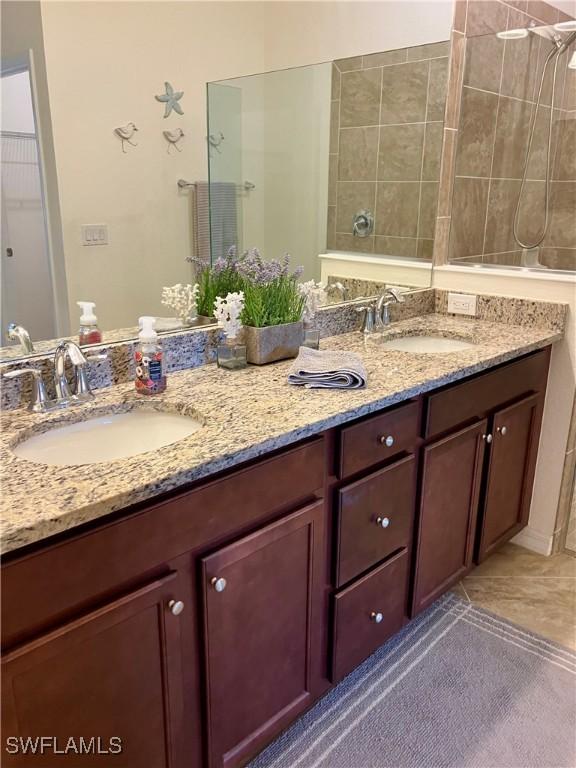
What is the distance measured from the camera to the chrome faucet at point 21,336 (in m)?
1.40

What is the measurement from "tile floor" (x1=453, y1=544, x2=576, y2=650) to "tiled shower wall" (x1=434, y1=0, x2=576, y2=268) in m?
1.24

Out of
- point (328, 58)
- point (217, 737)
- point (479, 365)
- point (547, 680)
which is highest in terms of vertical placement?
point (328, 58)

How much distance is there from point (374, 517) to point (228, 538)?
53 cm

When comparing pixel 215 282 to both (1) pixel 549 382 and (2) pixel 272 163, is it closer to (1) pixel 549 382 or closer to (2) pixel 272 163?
(2) pixel 272 163

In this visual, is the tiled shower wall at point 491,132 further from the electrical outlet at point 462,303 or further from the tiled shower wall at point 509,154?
the electrical outlet at point 462,303

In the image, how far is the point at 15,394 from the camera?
1.40 metres

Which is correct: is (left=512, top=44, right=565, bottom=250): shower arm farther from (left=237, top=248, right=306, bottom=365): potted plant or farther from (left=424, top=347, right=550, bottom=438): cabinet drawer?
(left=237, top=248, right=306, bottom=365): potted plant

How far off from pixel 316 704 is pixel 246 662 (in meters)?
0.51

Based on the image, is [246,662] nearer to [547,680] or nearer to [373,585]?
[373,585]

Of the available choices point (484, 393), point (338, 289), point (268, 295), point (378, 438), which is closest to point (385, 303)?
point (338, 289)

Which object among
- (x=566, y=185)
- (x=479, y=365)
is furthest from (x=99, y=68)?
(x=566, y=185)

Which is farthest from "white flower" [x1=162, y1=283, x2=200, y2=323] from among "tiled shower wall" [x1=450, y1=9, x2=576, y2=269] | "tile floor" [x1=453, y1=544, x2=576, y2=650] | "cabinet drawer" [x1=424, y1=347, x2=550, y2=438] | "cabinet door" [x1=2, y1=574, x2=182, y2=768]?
"tile floor" [x1=453, y1=544, x2=576, y2=650]

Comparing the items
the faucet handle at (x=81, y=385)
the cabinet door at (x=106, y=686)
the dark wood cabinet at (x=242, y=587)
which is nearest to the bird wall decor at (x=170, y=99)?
the faucet handle at (x=81, y=385)

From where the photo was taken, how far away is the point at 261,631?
1373 millimetres
